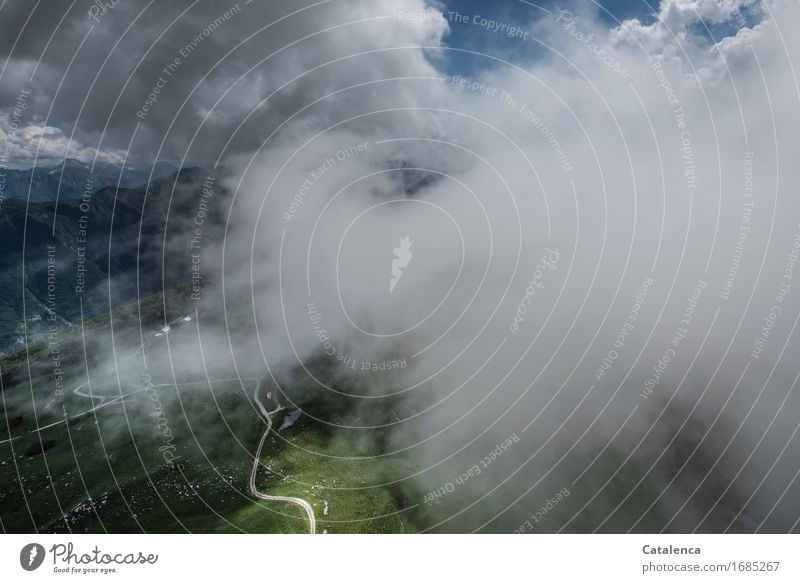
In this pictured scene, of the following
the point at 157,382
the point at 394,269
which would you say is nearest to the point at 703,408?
the point at 394,269

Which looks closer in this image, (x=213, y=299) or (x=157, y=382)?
(x=157, y=382)

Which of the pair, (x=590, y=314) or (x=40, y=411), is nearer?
(x=40, y=411)
